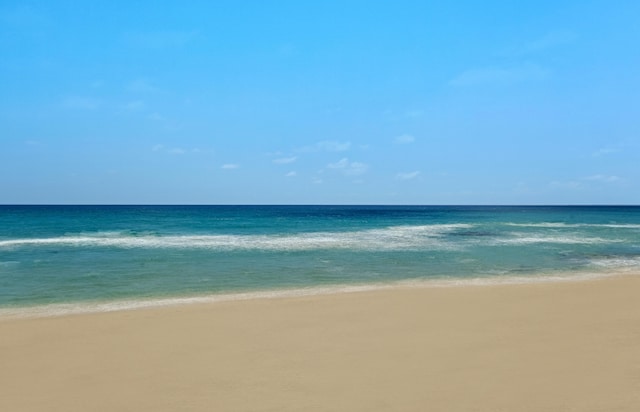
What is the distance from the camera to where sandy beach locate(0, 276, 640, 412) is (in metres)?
4.64

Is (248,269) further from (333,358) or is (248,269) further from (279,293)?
(333,358)

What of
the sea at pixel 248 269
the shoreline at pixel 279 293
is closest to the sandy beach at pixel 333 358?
the shoreline at pixel 279 293

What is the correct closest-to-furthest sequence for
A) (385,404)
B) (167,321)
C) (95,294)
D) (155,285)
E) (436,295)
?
(385,404) < (167,321) < (436,295) < (95,294) < (155,285)

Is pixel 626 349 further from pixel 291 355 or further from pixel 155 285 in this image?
pixel 155 285

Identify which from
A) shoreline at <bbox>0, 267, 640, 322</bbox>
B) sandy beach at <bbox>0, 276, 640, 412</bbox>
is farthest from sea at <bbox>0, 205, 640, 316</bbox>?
sandy beach at <bbox>0, 276, 640, 412</bbox>

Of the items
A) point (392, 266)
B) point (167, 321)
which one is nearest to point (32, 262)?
point (167, 321)

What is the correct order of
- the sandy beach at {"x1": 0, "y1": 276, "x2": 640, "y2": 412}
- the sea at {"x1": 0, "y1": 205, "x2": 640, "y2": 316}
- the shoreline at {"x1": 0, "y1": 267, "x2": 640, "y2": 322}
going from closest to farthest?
1. the sandy beach at {"x1": 0, "y1": 276, "x2": 640, "y2": 412}
2. the shoreline at {"x1": 0, "y1": 267, "x2": 640, "y2": 322}
3. the sea at {"x1": 0, "y1": 205, "x2": 640, "y2": 316}

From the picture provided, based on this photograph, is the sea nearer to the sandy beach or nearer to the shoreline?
the shoreline

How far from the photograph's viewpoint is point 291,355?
5.96 m

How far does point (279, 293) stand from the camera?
36.2 feet

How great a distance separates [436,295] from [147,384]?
6655mm

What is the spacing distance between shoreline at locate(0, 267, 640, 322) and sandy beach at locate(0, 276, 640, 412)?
32.8 inches

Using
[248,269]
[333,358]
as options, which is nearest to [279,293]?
[248,269]

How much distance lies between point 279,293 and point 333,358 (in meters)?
5.36
